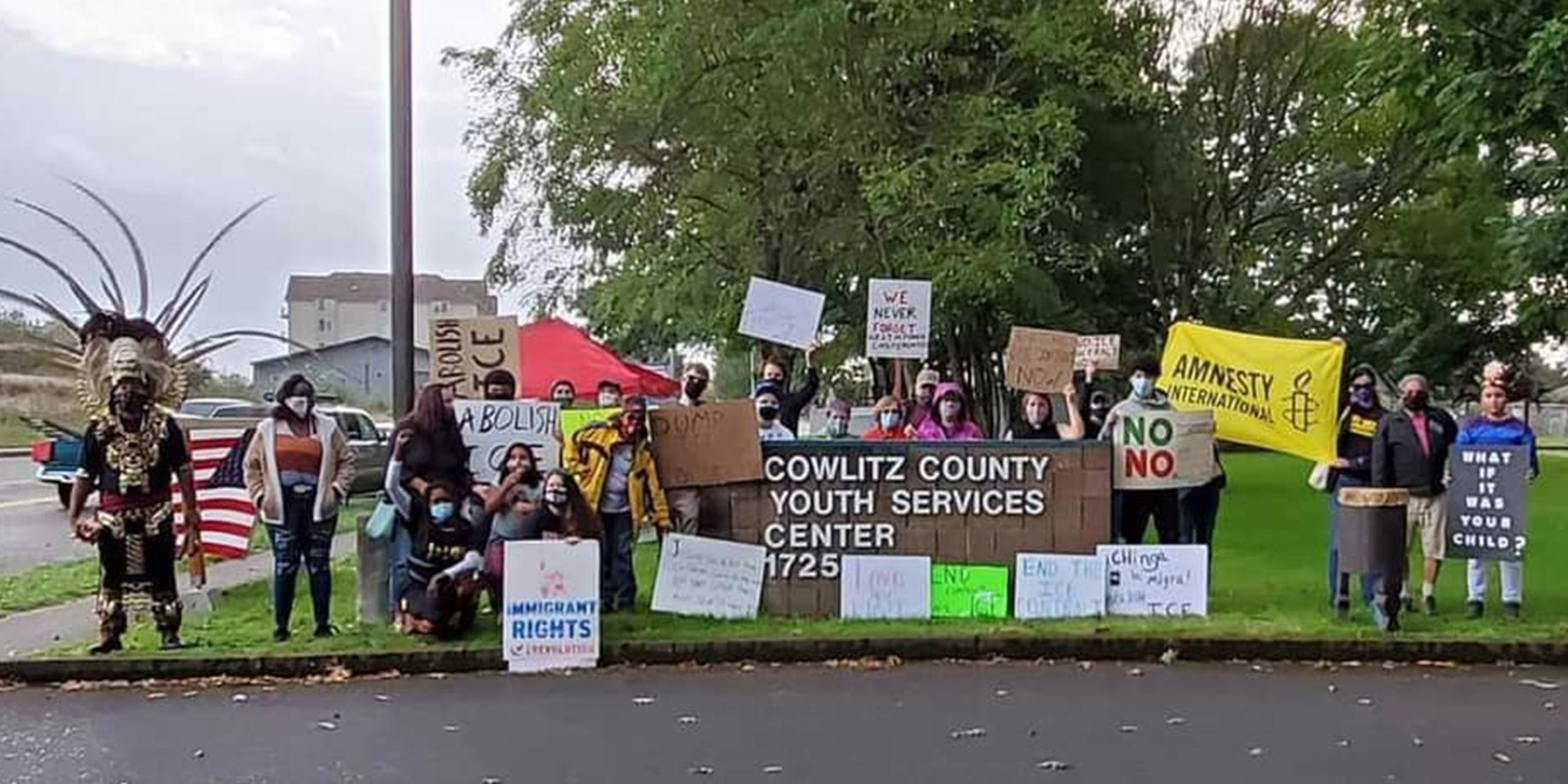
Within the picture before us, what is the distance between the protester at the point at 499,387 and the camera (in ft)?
33.3

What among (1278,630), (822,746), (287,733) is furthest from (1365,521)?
(287,733)

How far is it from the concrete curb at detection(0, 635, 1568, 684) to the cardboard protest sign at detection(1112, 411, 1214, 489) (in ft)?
4.90

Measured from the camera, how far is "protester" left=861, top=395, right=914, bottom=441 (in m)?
11.2

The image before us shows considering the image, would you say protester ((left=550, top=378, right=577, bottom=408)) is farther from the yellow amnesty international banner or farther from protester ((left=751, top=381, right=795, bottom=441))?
the yellow amnesty international banner

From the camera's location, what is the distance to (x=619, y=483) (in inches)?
383

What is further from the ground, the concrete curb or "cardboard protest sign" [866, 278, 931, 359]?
"cardboard protest sign" [866, 278, 931, 359]

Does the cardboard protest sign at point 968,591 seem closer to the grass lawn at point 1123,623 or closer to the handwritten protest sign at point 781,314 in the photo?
the grass lawn at point 1123,623

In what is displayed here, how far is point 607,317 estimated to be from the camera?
62.8 ft

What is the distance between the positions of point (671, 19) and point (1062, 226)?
26.3 feet

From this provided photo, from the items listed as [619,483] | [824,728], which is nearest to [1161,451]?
[619,483]

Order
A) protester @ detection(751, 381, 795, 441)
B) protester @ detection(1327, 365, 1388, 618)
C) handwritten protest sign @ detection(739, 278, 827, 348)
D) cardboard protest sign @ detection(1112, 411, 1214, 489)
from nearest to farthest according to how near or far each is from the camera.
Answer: protester @ detection(1327, 365, 1388, 618)
cardboard protest sign @ detection(1112, 411, 1214, 489)
protester @ detection(751, 381, 795, 441)
handwritten protest sign @ detection(739, 278, 827, 348)

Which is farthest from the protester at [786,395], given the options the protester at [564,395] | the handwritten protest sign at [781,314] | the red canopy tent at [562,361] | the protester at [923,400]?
the red canopy tent at [562,361]

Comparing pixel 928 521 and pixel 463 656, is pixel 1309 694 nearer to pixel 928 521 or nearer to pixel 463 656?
pixel 928 521

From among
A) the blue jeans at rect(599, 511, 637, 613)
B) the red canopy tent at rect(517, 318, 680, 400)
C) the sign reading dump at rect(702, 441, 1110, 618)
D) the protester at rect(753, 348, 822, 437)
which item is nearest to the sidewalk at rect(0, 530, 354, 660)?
the blue jeans at rect(599, 511, 637, 613)
